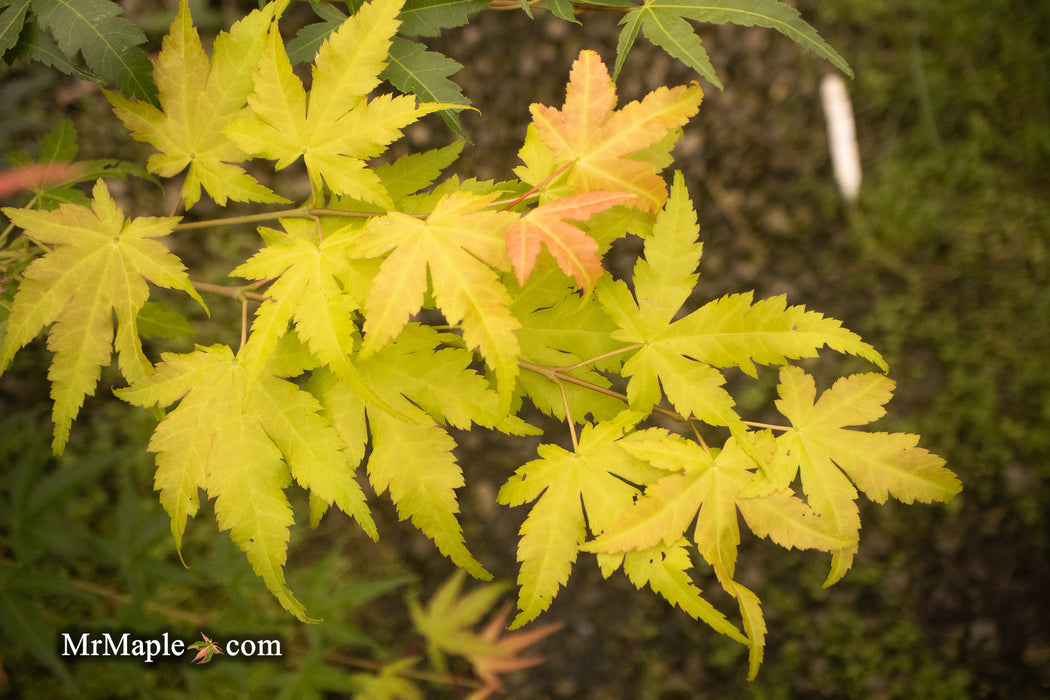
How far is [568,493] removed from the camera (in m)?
1.04

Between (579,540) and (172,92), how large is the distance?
3.48 ft

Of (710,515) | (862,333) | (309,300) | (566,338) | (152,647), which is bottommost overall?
(152,647)

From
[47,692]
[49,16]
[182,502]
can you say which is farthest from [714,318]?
[47,692]

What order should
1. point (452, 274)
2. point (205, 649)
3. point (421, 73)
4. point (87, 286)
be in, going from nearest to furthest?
point (452, 274), point (87, 286), point (421, 73), point (205, 649)

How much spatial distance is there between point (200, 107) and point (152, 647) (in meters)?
1.90

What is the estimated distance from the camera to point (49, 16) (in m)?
1.07

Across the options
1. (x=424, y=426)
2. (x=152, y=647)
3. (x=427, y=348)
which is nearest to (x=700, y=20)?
(x=427, y=348)

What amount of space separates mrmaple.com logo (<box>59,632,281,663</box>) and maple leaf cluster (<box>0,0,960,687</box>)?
1.30 m

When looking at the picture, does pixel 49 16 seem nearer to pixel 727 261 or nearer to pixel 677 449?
pixel 677 449

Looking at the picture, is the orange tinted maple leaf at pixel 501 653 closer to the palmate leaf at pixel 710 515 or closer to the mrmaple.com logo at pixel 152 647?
the mrmaple.com logo at pixel 152 647

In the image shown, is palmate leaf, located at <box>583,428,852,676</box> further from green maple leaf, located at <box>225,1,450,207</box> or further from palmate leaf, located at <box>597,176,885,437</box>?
green maple leaf, located at <box>225,1,450,207</box>

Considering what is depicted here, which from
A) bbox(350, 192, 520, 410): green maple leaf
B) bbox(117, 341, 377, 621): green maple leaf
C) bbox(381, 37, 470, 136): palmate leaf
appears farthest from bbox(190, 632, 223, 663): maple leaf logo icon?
bbox(381, 37, 470, 136): palmate leaf

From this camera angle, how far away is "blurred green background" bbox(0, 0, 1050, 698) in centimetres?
260

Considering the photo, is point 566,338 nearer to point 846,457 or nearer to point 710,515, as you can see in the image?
point 710,515
